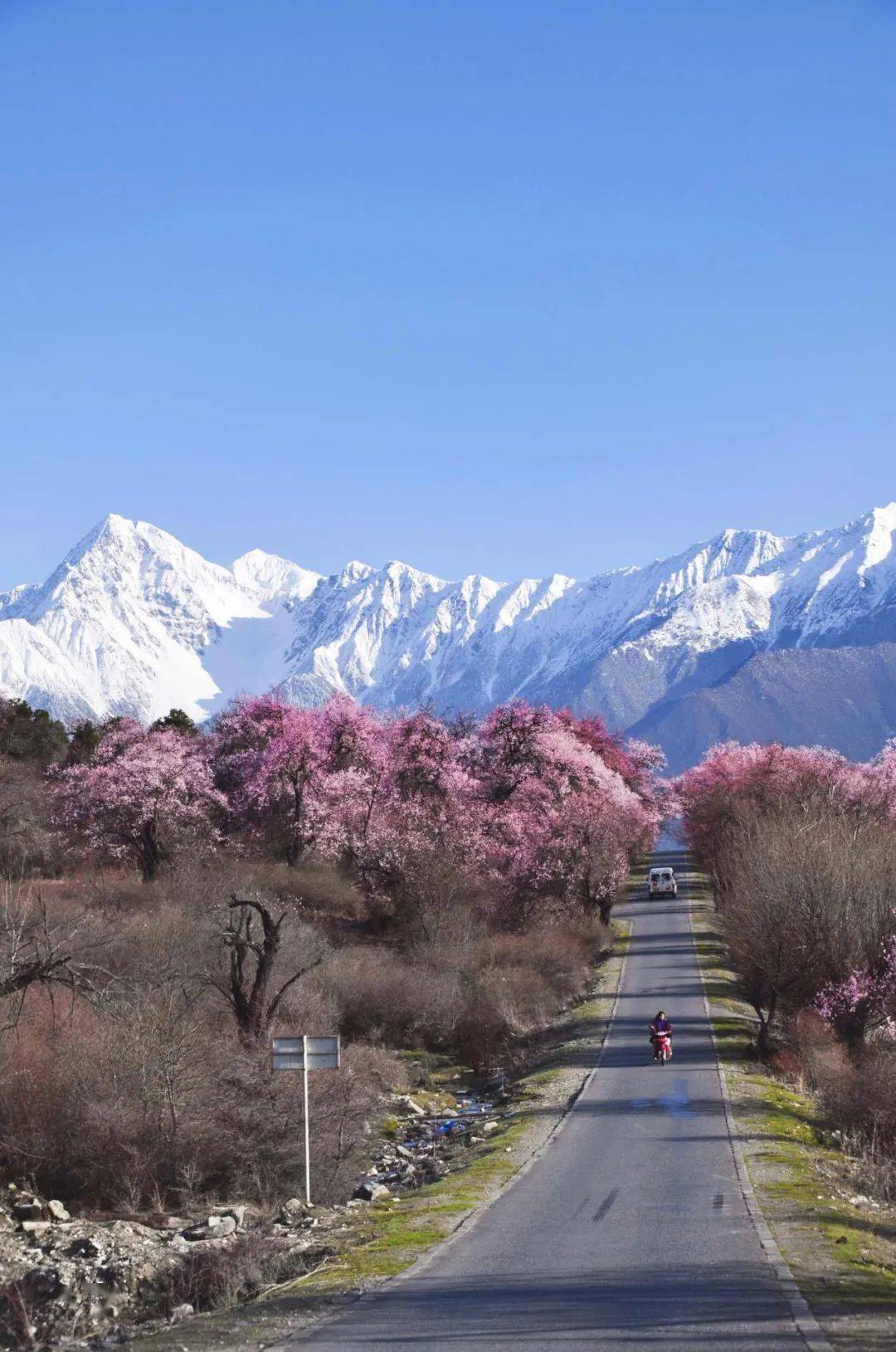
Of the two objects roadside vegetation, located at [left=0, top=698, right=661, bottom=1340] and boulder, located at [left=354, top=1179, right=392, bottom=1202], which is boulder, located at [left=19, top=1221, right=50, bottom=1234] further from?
boulder, located at [left=354, top=1179, right=392, bottom=1202]

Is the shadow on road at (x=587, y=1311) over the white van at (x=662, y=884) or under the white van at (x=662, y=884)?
under

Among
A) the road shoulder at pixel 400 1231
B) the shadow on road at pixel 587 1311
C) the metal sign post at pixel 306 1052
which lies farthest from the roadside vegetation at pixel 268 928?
the shadow on road at pixel 587 1311

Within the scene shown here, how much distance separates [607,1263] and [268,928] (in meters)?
15.9

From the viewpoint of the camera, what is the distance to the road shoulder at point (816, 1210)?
537 inches

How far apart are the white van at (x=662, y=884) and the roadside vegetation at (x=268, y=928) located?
8118mm

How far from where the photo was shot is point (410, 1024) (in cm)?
A: 4431

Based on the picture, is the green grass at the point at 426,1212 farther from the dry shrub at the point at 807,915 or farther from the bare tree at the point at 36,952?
the bare tree at the point at 36,952

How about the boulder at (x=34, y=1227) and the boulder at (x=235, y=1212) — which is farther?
the boulder at (x=235, y=1212)

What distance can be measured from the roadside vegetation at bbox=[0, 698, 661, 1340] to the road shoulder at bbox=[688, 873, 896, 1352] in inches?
279

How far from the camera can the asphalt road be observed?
1262cm

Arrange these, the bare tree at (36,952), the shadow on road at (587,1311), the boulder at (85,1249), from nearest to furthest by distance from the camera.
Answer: the shadow on road at (587,1311), the boulder at (85,1249), the bare tree at (36,952)

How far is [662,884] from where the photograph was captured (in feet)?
278

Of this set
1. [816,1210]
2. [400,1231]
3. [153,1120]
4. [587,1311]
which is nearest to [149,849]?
[153,1120]

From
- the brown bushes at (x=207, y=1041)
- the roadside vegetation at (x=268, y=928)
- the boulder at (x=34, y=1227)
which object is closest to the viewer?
the boulder at (x=34, y=1227)
